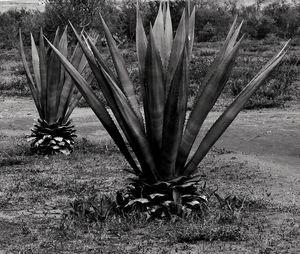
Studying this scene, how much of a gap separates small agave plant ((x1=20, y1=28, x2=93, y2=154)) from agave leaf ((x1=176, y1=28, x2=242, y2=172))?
355cm

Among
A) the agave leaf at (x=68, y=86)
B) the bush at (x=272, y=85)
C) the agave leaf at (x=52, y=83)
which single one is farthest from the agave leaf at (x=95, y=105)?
the bush at (x=272, y=85)

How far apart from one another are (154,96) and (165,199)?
30.8 inches

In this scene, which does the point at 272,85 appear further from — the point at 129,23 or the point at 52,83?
the point at 129,23

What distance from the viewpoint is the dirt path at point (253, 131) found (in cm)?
825

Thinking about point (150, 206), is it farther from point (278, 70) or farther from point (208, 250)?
point (278, 70)

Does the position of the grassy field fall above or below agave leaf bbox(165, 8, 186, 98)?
below

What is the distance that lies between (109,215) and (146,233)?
0.51m

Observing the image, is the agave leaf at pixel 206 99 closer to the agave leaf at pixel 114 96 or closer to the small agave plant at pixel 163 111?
the small agave plant at pixel 163 111

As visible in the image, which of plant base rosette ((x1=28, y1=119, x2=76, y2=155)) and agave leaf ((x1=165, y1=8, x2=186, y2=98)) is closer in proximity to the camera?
agave leaf ((x1=165, y1=8, x2=186, y2=98))

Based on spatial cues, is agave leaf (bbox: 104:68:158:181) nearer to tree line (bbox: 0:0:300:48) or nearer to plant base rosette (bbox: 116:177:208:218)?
plant base rosette (bbox: 116:177:208:218)

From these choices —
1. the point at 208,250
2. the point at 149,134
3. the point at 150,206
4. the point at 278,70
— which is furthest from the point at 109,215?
the point at 278,70

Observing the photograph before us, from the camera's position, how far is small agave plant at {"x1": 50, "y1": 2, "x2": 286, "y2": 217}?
493 centimetres

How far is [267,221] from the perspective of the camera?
505cm

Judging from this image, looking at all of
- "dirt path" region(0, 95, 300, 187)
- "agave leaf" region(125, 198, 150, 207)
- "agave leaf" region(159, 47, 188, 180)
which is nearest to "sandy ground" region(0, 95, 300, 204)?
"dirt path" region(0, 95, 300, 187)
